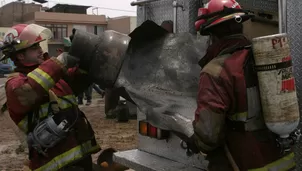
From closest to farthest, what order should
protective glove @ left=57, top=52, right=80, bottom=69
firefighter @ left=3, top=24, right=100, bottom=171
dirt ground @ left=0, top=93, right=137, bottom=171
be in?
1. firefighter @ left=3, top=24, right=100, bottom=171
2. protective glove @ left=57, top=52, right=80, bottom=69
3. dirt ground @ left=0, top=93, right=137, bottom=171

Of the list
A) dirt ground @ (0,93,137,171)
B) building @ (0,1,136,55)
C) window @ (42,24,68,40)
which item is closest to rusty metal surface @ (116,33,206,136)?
dirt ground @ (0,93,137,171)

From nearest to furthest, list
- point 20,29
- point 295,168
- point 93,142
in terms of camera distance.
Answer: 1. point 295,168
2. point 20,29
3. point 93,142

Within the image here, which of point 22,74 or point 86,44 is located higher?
point 86,44

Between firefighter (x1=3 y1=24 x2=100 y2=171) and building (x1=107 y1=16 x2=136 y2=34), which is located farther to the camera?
building (x1=107 y1=16 x2=136 y2=34)

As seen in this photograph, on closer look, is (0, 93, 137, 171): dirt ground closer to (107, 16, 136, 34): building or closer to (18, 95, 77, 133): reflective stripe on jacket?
(18, 95, 77, 133): reflective stripe on jacket

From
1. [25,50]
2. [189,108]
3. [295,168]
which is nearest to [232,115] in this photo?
[189,108]

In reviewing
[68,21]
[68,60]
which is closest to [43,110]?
[68,60]

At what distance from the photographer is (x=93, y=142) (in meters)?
3.26

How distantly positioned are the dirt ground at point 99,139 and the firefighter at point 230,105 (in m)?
3.50

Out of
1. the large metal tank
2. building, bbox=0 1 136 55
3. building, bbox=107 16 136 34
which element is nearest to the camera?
the large metal tank

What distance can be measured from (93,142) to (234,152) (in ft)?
4.80

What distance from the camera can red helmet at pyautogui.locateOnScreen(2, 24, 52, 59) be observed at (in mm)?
2934

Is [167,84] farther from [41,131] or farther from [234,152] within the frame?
[41,131]

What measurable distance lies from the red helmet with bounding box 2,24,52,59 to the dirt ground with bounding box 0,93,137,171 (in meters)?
2.19
